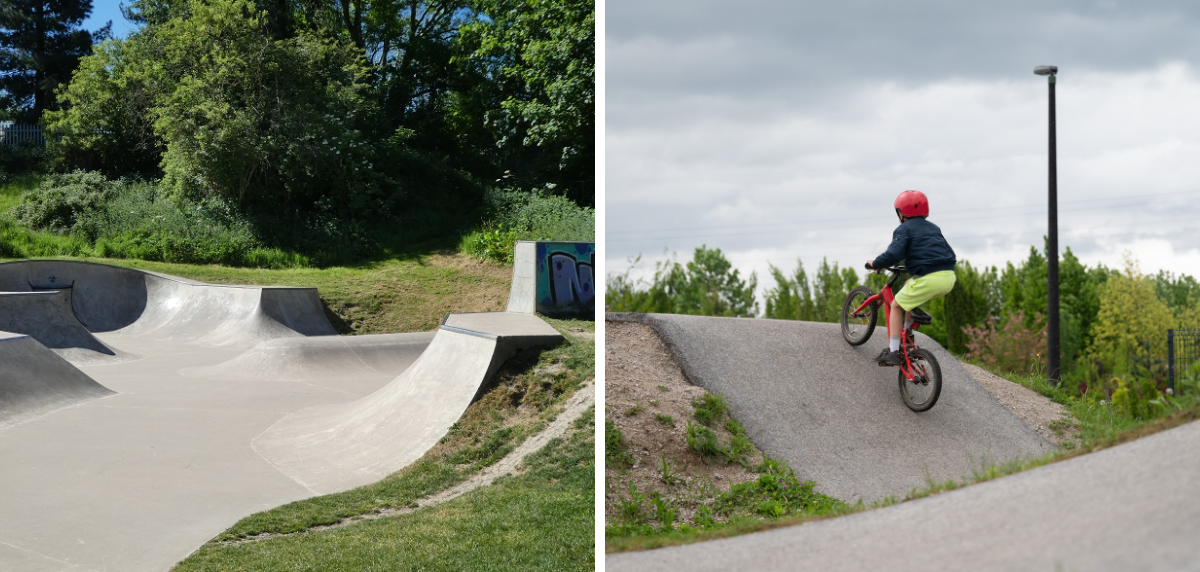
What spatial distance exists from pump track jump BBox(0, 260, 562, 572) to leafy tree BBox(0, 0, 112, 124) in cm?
531

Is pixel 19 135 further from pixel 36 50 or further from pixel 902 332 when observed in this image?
pixel 902 332

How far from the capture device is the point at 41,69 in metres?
18.5

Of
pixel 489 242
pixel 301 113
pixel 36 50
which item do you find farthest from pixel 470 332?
pixel 36 50

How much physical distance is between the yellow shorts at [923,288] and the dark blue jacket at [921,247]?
0.14 feet

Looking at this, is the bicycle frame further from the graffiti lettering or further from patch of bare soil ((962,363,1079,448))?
the graffiti lettering

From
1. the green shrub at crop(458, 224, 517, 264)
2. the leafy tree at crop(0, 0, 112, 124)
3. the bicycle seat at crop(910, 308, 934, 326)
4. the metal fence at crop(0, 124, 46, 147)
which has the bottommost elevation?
the bicycle seat at crop(910, 308, 934, 326)

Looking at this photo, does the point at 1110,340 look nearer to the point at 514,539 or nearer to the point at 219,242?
the point at 514,539

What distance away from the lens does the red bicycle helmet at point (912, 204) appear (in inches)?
177

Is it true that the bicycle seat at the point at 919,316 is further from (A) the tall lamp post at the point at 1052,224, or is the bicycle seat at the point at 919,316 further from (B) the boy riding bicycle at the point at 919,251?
(A) the tall lamp post at the point at 1052,224

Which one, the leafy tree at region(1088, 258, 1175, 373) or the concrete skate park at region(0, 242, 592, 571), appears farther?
the concrete skate park at region(0, 242, 592, 571)

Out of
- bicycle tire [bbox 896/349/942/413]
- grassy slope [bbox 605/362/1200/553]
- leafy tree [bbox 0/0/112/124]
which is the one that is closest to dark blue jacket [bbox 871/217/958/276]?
bicycle tire [bbox 896/349/942/413]

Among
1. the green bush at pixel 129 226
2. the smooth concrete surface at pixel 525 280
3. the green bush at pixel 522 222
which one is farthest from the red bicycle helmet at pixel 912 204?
the green bush at pixel 129 226

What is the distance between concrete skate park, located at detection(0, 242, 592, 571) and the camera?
24.0 feet

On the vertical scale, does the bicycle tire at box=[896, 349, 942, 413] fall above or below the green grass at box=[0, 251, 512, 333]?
below
